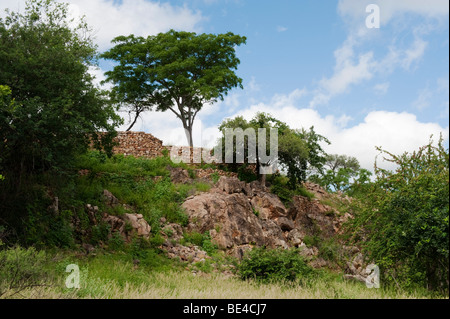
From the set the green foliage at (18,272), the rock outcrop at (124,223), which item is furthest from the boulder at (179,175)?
the green foliage at (18,272)

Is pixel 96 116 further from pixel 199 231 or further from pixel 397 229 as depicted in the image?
pixel 397 229

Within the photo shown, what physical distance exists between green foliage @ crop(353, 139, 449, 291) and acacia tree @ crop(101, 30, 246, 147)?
27141 mm

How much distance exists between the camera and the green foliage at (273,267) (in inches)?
543

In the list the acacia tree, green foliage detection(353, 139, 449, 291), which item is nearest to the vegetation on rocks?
green foliage detection(353, 139, 449, 291)

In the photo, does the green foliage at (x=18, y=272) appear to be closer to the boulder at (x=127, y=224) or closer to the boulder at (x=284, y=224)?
the boulder at (x=127, y=224)

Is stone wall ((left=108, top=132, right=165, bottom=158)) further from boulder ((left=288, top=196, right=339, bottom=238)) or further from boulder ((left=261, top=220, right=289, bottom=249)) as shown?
boulder ((left=288, top=196, right=339, bottom=238))

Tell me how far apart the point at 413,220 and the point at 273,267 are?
17.6 ft

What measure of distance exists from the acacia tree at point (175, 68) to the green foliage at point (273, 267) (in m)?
25.7

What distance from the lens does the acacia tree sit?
129 feet

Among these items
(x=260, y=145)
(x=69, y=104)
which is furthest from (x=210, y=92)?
(x=69, y=104)

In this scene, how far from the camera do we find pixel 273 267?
558 inches

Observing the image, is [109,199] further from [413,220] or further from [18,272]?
[413,220]

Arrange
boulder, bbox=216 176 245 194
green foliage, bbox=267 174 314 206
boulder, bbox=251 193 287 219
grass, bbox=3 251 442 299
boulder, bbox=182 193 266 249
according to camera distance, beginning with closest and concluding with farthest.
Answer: grass, bbox=3 251 442 299
boulder, bbox=182 193 266 249
boulder, bbox=216 176 245 194
boulder, bbox=251 193 287 219
green foliage, bbox=267 174 314 206

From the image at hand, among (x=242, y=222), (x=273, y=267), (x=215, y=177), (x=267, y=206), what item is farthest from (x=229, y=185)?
(x=273, y=267)
